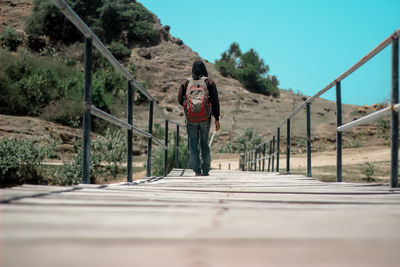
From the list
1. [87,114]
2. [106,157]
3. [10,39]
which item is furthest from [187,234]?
[10,39]

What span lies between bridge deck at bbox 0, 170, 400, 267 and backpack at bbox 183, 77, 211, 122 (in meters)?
2.96

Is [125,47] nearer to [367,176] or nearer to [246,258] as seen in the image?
[367,176]

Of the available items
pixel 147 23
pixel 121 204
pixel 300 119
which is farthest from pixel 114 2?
pixel 121 204

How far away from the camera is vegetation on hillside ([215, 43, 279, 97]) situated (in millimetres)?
39156

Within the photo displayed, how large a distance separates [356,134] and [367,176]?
15153 millimetres

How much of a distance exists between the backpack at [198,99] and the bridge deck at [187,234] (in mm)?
2955

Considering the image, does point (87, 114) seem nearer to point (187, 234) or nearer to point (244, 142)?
point (187, 234)

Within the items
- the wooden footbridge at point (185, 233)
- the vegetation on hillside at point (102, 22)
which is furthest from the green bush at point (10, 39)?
the wooden footbridge at point (185, 233)

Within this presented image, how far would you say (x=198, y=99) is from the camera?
165 inches

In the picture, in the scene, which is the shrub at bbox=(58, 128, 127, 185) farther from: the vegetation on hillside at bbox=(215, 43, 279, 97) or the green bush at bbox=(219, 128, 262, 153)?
the vegetation on hillside at bbox=(215, 43, 279, 97)

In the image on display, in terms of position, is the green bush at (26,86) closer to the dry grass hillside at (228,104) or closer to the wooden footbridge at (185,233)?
the dry grass hillside at (228,104)

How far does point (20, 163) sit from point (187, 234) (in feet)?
19.7

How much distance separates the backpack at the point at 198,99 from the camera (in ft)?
13.7

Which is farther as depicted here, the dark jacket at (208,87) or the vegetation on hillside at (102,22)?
the vegetation on hillside at (102,22)
